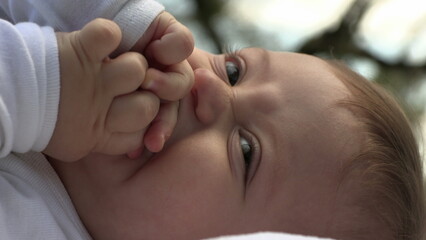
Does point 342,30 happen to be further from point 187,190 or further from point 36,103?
point 36,103

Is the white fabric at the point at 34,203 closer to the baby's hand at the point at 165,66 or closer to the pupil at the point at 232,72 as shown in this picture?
the baby's hand at the point at 165,66

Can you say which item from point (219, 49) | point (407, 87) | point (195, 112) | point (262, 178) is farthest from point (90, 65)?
point (407, 87)

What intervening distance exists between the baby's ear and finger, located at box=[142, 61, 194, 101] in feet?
0.28

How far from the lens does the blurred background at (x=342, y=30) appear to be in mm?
2020

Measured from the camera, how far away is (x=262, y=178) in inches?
35.1

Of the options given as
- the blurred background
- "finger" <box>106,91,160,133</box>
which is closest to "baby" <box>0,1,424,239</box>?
"finger" <box>106,91,160,133</box>

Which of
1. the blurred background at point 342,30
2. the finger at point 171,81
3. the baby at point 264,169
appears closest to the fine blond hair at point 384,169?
the baby at point 264,169

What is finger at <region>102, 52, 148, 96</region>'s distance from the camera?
0.74m

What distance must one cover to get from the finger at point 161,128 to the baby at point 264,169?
1.0 inches

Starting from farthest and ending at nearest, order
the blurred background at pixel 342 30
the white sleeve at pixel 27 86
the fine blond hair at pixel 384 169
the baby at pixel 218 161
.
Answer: the blurred background at pixel 342 30, the fine blond hair at pixel 384 169, the baby at pixel 218 161, the white sleeve at pixel 27 86

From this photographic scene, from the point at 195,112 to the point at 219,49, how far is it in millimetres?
1067

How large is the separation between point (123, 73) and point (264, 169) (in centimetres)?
27

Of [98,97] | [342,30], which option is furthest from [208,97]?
[342,30]

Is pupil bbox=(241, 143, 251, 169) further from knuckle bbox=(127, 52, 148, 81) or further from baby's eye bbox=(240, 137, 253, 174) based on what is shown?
knuckle bbox=(127, 52, 148, 81)
